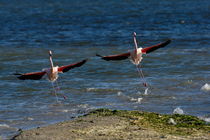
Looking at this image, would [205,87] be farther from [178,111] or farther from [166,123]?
[166,123]

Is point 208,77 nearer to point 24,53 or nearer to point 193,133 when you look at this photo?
point 193,133

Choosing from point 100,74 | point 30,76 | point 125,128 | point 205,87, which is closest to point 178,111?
point 125,128

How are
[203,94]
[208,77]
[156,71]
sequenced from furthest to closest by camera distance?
1. [156,71]
2. [208,77]
3. [203,94]

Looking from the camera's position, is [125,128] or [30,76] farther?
[30,76]

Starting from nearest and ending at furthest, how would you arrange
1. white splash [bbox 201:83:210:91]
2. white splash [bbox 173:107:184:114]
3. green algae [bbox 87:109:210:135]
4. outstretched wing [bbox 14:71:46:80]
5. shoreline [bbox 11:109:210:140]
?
shoreline [bbox 11:109:210:140]
green algae [bbox 87:109:210:135]
outstretched wing [bbox 14:71:46:80]
white splash [bbox 173:107:184:114]
white splash [bbox 201:83:210:91]

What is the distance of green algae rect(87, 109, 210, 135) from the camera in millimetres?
11445

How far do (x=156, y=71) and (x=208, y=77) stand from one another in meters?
2.59

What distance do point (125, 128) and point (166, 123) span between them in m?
1.17

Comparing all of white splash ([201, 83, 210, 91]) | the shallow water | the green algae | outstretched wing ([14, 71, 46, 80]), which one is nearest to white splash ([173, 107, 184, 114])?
the shallow water

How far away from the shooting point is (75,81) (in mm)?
20484

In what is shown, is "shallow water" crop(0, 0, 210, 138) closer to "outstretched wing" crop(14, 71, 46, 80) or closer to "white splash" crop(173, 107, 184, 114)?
"white splash" crop(173, 107, 184, 114)

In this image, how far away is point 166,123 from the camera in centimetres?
1224

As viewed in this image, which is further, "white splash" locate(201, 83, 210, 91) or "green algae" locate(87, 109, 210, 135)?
"white splash" locate(201, 83, 210, 91)

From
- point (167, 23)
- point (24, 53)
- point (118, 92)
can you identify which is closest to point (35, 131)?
point (118, 92)
